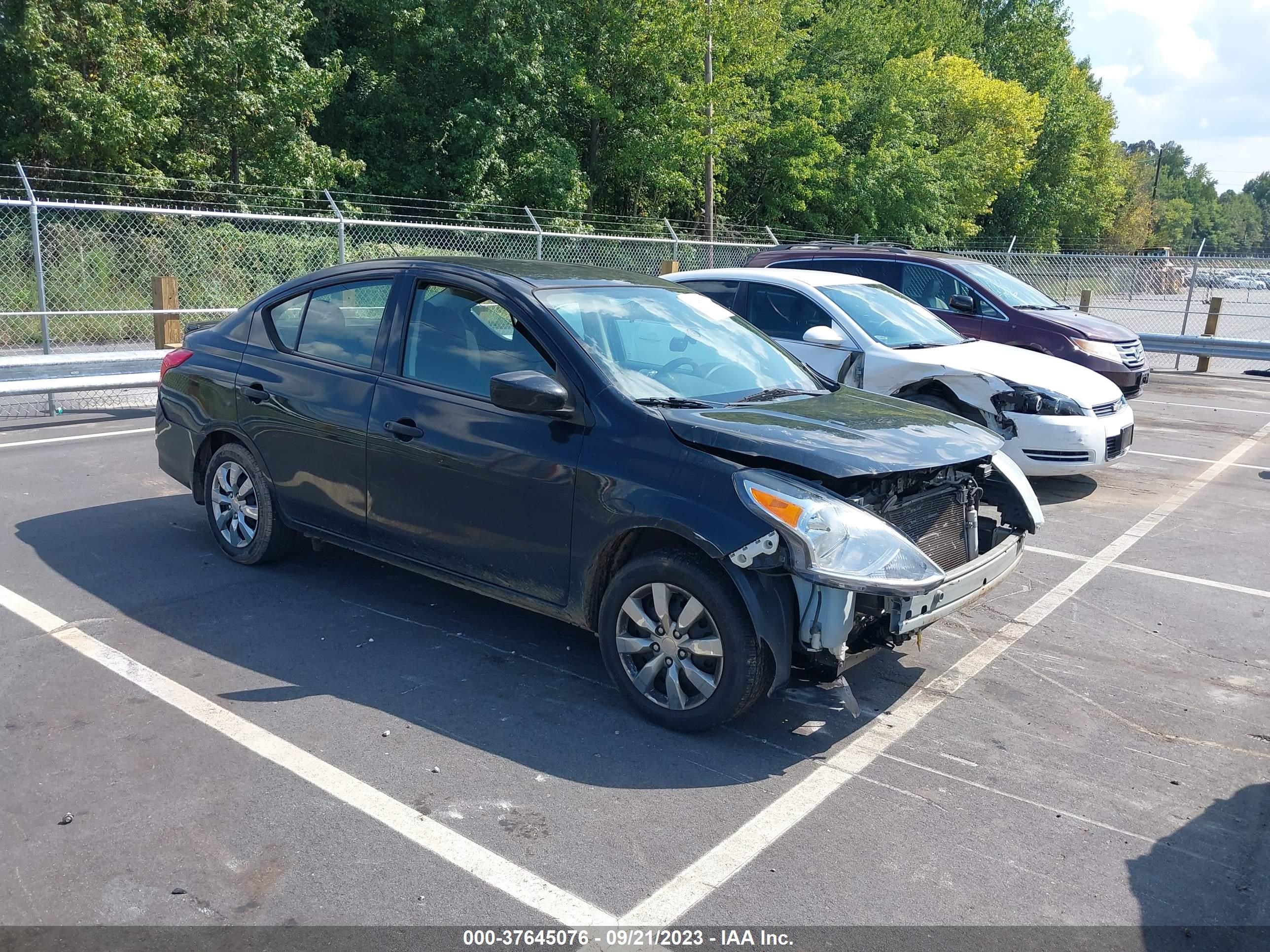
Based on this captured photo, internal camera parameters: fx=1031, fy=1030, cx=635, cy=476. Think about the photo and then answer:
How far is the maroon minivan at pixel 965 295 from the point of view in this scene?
11.0 metres

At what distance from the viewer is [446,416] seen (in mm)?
4652

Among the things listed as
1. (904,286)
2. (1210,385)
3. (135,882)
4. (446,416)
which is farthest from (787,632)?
(1210,385)

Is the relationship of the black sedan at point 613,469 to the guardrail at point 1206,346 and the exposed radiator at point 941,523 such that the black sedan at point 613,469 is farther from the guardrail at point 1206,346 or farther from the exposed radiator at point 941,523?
the guardrail at point 1206,346

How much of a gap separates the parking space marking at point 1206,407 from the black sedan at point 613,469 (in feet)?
33.6

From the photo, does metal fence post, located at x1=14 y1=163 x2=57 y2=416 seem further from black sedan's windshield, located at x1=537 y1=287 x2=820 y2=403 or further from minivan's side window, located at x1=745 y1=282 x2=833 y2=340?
black sedan's windshield, located at x1=537 y1=287 x2=820 y2=403

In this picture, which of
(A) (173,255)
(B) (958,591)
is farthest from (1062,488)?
(A) (173,255)

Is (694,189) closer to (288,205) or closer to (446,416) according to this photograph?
(288,205)

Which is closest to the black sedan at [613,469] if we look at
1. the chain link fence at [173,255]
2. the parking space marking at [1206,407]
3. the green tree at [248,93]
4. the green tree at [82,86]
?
the chain link fence at [173,255]

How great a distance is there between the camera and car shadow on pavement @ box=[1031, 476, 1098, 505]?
27.1ft

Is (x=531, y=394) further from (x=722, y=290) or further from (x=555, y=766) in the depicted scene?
(x=722, y=290)

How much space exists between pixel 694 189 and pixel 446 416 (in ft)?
89.0

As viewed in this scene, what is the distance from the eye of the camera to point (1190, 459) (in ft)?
33.0

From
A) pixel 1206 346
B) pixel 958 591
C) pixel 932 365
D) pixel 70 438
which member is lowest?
pixel 70 438

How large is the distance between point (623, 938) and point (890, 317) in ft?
22.4
